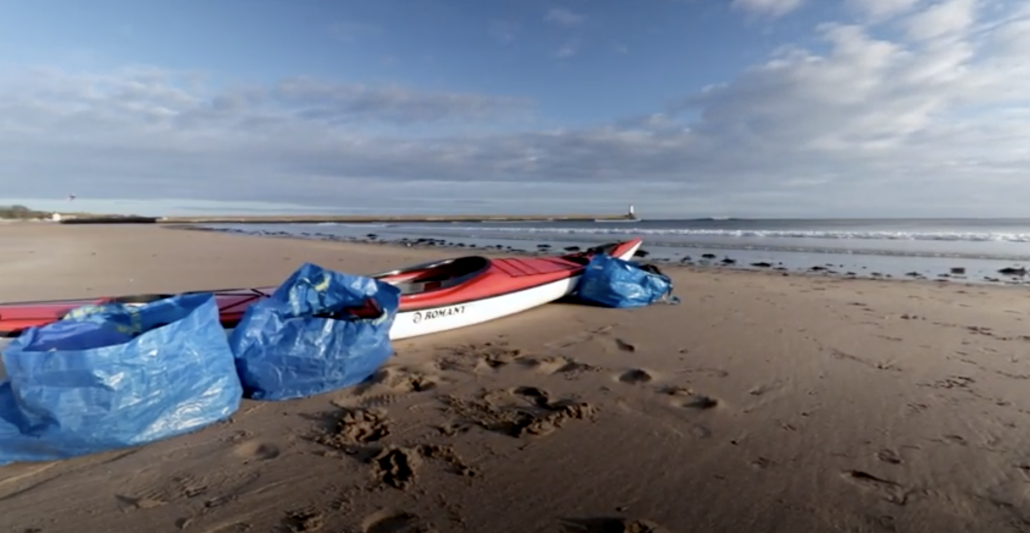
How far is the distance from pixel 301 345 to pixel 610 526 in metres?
2.29

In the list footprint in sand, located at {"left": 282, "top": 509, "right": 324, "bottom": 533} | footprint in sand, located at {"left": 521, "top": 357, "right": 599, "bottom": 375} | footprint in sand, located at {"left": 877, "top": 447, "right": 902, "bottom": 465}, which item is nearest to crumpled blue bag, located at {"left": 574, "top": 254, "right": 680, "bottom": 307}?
footprint in sand, located at {"left": 521, "top": 357, "right": 599, "bottom": 375}

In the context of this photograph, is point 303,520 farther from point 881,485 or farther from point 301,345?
point 881,485

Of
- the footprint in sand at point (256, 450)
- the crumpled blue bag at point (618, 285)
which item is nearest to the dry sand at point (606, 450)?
the footprint in sand at point (256, 450)

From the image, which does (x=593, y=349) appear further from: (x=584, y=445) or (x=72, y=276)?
(x=72, y=276)

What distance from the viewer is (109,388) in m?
2.54

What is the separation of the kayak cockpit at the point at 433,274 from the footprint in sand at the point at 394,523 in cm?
391

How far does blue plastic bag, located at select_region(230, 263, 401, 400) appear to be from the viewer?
3320mm

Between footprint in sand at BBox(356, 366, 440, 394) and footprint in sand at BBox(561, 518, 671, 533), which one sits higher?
footprint in sand at BBox(356, 366, 440, 394)

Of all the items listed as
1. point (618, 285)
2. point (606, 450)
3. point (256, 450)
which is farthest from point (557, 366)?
point (618, 285)

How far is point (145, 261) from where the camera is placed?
11328 millimetres

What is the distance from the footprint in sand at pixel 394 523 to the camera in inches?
81.2

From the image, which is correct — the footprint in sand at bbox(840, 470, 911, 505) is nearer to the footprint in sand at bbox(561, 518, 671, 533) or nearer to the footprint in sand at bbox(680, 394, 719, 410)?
the footprint in sand at bbox(680, 394, 719, 410)

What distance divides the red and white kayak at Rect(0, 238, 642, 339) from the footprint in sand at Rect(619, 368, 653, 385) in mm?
2004

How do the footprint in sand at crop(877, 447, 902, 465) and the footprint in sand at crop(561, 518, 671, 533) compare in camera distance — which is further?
the footprint in sand at crop(877, 447, 902, 465)
